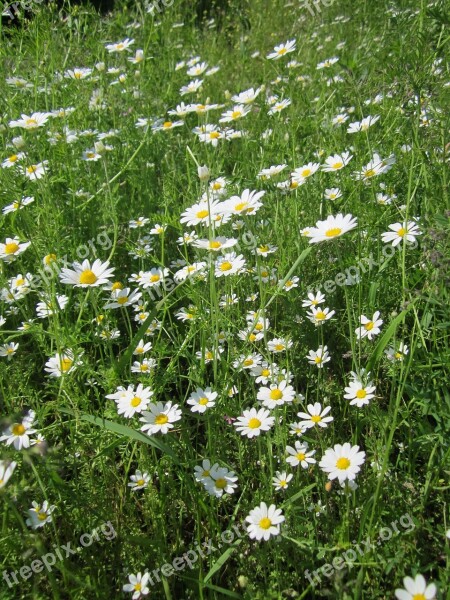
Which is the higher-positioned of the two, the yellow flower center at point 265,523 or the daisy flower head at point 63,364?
the daisy flower head at point 63,364

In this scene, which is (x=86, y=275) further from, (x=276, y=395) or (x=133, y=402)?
(x=276, y=395)

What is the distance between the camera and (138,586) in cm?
134

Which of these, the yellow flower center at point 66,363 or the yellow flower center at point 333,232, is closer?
the yellow flower center at point 333,232

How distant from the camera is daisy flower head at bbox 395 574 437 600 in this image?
3.51ft

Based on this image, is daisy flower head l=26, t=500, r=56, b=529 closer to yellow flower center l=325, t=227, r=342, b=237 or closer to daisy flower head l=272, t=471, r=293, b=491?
daisy flower head l=272, t=471, r=293, b=491

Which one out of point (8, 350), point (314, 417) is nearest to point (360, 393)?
point (314, 417)

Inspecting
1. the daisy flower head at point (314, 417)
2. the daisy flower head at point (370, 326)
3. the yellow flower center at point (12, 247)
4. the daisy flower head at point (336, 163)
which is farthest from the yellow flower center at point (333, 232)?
the yellow flower center at point (12, 247)

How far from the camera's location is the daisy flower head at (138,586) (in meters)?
1.32

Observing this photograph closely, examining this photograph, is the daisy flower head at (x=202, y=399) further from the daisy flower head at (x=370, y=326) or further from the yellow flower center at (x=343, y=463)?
the daisy flower head at (x=370, y=326)

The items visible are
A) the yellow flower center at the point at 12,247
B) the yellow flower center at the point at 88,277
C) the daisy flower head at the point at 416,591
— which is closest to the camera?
the daisy flower head at the point at 416,591

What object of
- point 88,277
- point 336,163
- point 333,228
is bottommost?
point 88,277

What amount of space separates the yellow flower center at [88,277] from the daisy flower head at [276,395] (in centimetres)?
59

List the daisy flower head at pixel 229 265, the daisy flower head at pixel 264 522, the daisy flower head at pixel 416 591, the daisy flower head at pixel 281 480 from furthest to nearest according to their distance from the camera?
the daisy flower head at pixel 229 265, the daisy flower head at pixel 281 480, the daisy flower head at pixel 264 522, the daisy flower head at pixel 416 591

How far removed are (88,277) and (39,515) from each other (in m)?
0.67
